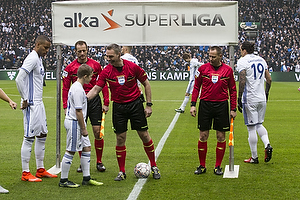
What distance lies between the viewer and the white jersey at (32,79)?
747 centimetres

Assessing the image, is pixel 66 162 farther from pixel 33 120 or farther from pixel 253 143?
pixel 253 143

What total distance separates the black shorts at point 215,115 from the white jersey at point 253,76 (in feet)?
3.45

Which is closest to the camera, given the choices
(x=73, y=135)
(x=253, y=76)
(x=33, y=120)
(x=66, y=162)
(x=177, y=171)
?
(x=73, y=135)

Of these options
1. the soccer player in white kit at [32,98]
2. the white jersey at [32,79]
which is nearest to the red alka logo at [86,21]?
the soccer player in white kit at [32,98]

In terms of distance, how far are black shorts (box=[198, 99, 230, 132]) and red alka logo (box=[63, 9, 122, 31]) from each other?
2015mm

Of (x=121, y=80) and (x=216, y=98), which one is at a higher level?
(x=121, y=80)

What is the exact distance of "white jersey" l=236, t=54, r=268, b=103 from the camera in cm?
888

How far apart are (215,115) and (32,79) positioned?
3.01 m

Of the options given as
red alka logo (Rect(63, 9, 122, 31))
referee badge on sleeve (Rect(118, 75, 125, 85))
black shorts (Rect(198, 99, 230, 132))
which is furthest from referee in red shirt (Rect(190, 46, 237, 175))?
red alka logo (Rect(63, 9, 122, 31))

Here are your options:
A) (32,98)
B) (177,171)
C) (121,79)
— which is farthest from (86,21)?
(177,171)

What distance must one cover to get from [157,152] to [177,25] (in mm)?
2986

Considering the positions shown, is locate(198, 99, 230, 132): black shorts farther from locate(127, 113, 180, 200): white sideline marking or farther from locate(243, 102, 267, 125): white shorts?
locate(127, 113, 180, 200): white sideline marking

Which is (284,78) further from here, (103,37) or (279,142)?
(103,37)

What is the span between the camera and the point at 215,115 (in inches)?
320
